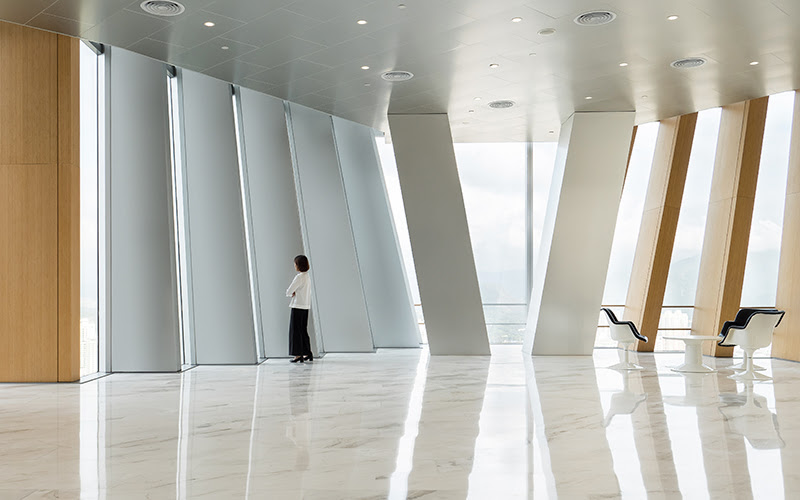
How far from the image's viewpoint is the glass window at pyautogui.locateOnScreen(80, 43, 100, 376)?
7.96 metres

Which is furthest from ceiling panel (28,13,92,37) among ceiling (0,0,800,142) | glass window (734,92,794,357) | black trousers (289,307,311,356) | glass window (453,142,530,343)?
glass window (734,92,794,357)

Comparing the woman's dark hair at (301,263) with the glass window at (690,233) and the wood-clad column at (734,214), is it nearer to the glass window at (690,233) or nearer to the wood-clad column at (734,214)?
the wood-clad column at (734,214)

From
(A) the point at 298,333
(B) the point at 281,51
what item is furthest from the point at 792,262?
(B) the point at 281,51

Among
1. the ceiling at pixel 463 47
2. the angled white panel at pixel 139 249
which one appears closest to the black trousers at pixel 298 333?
the angled white panel at pixel 139 249

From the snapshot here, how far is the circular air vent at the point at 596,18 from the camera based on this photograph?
6789 mm

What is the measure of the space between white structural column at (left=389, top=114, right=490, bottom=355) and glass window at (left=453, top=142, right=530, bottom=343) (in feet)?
8.09

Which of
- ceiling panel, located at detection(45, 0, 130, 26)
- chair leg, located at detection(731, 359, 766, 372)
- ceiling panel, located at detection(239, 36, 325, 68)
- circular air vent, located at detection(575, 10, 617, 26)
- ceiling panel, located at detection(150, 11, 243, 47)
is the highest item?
ceiling panel, located at detection(239, 36, 325, 68)

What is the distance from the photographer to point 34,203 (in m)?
7.20

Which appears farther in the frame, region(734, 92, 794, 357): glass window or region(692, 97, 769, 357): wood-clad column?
region(734, 92, 794, 357): glass window

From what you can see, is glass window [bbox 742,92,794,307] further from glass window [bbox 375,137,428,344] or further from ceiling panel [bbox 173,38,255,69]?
ceiling panel [bbox 173,38,255,69]

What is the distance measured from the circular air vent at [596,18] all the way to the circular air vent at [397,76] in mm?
2389

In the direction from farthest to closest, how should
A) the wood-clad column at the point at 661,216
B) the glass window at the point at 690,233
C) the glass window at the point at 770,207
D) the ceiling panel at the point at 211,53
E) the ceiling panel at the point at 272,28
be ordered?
1. the glass window at the point at 690,233
2. the wood-clad column at the point at 661,216
3. the glass window at the point at 770,207
4. the ceiling panel at the point at 211,53
5. the ceiling panel at the point at 272,28

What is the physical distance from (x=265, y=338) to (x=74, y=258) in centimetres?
354

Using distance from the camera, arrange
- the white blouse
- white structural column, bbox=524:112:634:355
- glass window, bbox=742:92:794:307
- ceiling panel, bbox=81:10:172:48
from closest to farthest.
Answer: ceiling panel, bbox=81:10:172:48 < the white blouse < white structural column, bbox=524:112:634:355 < glass window, bbox=742:92:794:307
